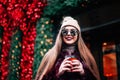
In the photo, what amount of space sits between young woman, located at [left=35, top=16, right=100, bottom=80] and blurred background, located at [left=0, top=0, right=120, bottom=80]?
16.9 feet

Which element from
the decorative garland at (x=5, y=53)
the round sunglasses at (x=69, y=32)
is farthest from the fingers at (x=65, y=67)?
the decorative garland at (x=5, y=53)

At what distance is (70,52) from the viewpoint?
11.9 ft

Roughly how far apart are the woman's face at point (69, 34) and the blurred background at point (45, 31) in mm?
5051

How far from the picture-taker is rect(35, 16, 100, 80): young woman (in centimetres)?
355

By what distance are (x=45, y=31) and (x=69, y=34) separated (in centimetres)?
686

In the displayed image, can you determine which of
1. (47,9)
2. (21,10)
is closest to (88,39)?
(47,9)

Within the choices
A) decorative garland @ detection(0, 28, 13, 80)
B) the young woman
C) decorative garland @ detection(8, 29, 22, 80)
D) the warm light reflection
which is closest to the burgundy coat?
the young woman

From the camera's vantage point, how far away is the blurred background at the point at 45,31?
30.0 feet

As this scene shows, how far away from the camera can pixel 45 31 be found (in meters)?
10.6

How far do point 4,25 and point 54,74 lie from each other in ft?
26.5

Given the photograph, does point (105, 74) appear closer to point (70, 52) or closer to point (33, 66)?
point (33, 66)

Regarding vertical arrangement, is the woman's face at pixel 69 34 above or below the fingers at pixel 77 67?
above

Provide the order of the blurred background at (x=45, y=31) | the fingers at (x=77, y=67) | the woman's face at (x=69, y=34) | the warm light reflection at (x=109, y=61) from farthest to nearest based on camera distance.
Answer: the blurred background at (x=45, y=31) → the warm light reflection at (x=109, y=61) → the woman's face at (x=69, y=34) → the fingers at (x=77, y=67)

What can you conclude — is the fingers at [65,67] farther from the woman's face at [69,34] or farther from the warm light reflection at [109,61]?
the warm light reflection at [109,61]
